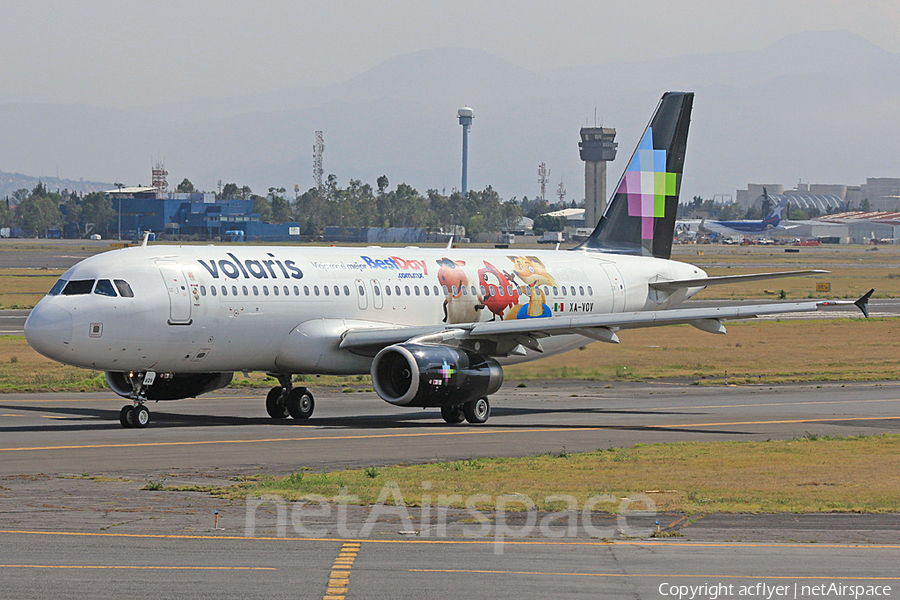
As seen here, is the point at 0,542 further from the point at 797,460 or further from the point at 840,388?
the point at 840,388

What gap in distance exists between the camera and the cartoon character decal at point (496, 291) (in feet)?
135

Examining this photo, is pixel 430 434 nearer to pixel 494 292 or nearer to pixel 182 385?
pixel 182 385

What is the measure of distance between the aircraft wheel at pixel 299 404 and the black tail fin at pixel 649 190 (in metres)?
14.9

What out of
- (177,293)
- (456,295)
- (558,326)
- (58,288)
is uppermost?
(58,288)

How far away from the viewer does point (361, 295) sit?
3741cm

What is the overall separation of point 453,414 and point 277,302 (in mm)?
5989

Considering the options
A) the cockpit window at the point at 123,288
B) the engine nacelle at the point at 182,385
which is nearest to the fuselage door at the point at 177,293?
the cockpit window at the point at 123,288

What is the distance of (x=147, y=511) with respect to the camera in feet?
64.9

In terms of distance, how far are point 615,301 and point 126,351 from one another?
1928 centimetres

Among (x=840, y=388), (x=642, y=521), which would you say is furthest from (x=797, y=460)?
(x=840, y=388)

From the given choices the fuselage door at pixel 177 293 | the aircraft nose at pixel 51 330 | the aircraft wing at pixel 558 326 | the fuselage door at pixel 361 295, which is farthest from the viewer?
the fuselage door at pixel 361 295

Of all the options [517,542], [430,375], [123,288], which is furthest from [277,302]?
[517,542]

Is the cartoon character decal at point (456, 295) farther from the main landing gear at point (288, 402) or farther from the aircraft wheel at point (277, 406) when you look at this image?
the aircraft wheel at point (277, 406)

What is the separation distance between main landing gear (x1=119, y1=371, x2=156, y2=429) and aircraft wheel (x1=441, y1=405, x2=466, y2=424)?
8.30 meters
